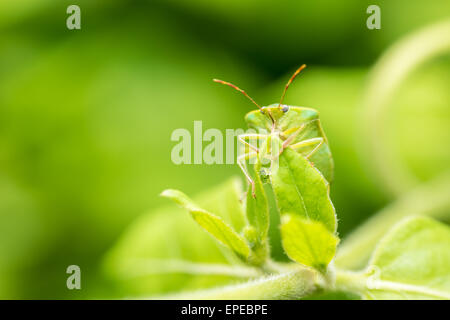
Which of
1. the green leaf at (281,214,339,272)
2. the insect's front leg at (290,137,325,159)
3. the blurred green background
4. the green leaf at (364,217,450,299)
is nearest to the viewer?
the green leaf at (281,214,339,272)

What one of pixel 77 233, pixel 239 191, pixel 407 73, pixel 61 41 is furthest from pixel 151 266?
pixel 61 41

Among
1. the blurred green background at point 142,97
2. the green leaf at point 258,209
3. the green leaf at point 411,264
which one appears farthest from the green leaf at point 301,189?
the blurred green background at point 142,97

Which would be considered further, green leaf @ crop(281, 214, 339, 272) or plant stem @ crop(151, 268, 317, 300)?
plant stem @ crop(151, 268, 317, 300)

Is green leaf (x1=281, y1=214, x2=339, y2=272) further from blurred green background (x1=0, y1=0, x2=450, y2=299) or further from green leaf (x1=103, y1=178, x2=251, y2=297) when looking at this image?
blurred green background (x1=0, y1=0, x2=450, y2=299)

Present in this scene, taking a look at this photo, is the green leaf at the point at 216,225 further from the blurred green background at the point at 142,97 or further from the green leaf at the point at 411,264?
the blurred green background at the point at 142,97

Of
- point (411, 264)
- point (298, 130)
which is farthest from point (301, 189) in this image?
point (411, 264)

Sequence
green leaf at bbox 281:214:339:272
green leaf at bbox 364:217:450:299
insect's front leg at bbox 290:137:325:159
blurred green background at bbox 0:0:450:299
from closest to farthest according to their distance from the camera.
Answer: green leaf at bbox 281:214:339:272 < green leaf at bbox 364:217:450:299 < insect's front leg at bbox 290:137:325:159 < blurred green background at bbox 0:0:450:299

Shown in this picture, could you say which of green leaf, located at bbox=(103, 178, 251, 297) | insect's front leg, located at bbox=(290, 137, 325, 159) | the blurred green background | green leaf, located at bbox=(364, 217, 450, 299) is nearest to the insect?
insect's front leg, located at bbox=(290, 137, 325, 159)

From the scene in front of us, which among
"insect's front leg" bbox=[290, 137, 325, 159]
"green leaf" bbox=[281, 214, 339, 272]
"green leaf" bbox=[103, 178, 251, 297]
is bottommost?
"green leaf" bbox=[103, 178, 251, 297]
